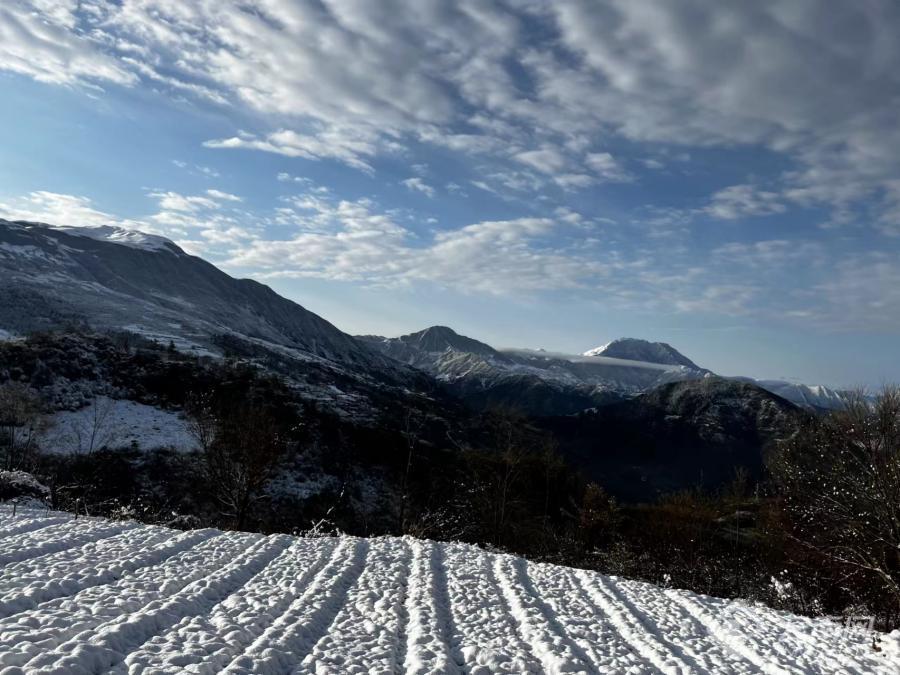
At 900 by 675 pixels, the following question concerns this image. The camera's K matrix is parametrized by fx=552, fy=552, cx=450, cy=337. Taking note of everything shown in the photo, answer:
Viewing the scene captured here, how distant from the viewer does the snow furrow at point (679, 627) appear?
10320 millimetres

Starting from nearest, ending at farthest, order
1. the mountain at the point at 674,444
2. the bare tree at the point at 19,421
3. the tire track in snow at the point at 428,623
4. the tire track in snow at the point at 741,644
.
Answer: the tire track in snow at the point at 428,623 → the tire track in snow at the point at 741,644 → the bare tree at the point at 19,421 → the mountain at the point at 674,444

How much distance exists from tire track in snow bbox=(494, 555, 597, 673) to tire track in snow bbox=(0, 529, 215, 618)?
8.22 m

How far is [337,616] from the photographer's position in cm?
1041

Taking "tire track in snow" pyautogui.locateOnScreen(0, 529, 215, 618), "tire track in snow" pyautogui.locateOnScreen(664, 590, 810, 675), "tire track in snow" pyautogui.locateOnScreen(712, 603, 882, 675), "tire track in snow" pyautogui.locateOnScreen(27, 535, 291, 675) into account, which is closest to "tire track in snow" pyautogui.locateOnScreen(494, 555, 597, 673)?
"tire track in snow" pyautogui.locateOnScreen(664, 590, 810, 675)

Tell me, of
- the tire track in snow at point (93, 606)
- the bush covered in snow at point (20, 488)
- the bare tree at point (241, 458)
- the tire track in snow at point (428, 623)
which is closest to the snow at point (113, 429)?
the bare tree at point (241, 458)

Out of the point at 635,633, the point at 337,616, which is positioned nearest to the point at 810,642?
the point at 635,633

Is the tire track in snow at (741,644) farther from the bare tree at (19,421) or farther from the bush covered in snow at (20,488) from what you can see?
the bare tree at (19,421)

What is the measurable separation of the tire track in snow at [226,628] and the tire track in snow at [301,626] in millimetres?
215

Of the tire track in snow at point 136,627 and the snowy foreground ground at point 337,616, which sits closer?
the tire track in snow at point 136,627

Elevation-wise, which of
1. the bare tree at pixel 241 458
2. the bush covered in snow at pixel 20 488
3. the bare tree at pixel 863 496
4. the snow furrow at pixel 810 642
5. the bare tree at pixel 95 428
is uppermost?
the bare tree at pixel 863 496

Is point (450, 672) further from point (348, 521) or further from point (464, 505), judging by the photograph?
point (348, 521)

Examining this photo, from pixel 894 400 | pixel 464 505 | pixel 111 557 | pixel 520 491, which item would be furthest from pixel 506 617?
pixel 520 491

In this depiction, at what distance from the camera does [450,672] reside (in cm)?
833

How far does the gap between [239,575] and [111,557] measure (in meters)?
2.84
